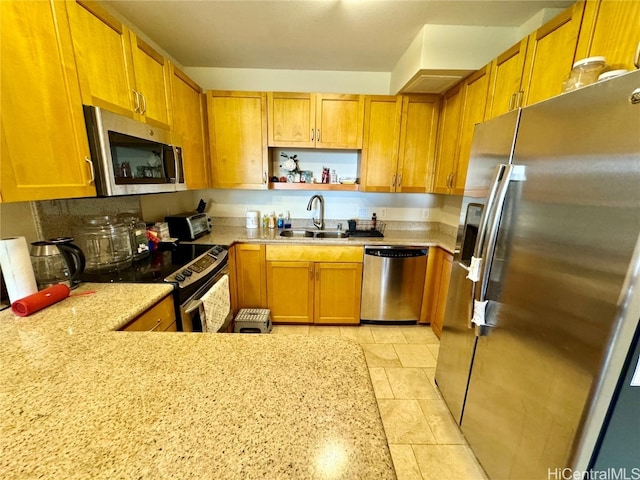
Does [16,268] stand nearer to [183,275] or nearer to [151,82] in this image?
[183,275]

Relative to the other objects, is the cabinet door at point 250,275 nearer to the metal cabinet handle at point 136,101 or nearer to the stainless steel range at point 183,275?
the stainless steel range at point 183,275

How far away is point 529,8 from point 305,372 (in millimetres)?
2590

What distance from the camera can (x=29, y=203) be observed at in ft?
4.19

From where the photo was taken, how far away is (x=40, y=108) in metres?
1.02

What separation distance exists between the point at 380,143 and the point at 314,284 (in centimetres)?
160

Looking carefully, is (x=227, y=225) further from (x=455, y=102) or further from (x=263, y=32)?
(x=455, y=102)

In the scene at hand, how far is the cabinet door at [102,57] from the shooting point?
3.89 feet

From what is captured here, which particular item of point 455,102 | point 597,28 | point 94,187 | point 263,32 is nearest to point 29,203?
point 94,187

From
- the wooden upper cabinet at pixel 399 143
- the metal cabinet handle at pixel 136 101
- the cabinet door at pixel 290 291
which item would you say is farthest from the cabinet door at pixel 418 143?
the metal cabinet handle at pixel 136 101

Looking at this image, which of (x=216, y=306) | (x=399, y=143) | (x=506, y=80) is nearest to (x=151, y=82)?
(x=216, y=306)

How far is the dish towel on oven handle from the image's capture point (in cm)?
160

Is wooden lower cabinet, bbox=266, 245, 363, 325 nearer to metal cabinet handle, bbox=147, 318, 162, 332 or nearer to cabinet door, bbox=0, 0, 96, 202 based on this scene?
metal cabinet handle, bbox=147, 318, 162, 332

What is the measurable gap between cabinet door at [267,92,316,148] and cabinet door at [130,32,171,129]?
3.05 feet

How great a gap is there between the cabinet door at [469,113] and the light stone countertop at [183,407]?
78.0 inches
